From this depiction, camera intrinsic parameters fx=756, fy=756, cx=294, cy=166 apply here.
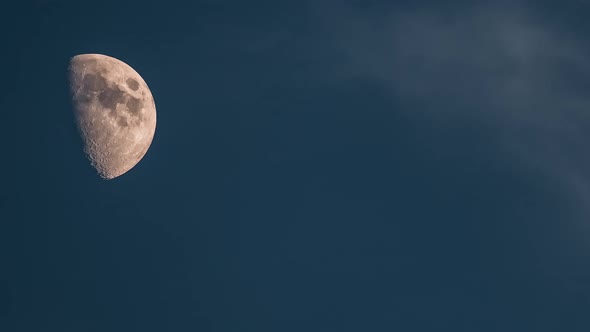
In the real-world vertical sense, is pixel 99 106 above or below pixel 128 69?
below

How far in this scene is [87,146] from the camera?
70.3m

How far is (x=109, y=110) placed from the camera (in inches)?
2712

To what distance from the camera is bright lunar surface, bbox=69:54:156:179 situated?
6869 cm

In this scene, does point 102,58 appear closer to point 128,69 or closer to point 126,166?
point 128,69

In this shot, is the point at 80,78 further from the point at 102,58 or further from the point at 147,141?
the point at 147,141

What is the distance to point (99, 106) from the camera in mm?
68625

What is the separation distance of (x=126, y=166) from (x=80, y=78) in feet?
31.9

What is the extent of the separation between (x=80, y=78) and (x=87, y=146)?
6.31m

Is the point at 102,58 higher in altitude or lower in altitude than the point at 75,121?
higher

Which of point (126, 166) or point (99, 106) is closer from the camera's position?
point (99, 106)

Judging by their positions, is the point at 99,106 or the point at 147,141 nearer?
the point at 99,106

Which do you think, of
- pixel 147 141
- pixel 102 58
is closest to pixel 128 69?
pixel 102 58

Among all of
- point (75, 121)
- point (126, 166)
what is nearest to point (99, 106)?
point (75, 121)

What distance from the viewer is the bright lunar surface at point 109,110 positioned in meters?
68.7
